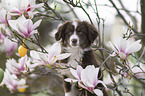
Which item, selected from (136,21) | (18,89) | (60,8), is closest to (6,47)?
(18,89)

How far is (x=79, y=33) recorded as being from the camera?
1219mm

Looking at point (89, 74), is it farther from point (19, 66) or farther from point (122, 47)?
point (19, 66)

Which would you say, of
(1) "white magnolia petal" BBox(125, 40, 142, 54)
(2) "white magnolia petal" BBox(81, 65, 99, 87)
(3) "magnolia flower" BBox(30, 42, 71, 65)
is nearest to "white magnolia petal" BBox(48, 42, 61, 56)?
(3) "magnolia flower" BBox(30, 42, 71, 65)

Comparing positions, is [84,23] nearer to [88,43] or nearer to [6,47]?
[88,43]

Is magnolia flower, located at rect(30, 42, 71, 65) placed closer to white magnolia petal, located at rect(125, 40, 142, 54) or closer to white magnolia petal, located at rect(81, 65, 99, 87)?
white magnolia petal, located at rect(81, 65, 99, 87)

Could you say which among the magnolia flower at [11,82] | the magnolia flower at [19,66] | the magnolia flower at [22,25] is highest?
the magnolia flower at [22,25]

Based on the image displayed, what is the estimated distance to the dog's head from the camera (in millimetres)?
1211

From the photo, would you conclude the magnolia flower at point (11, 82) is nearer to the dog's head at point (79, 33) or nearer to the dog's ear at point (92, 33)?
the dog's head at point (79, 33)

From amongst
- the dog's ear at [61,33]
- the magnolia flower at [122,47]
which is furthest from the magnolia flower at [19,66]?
the magnolia flower at [122,47]

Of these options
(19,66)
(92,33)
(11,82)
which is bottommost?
(11,82)

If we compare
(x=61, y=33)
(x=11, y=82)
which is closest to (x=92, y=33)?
(x=61, y=33)

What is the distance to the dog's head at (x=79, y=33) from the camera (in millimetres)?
1211

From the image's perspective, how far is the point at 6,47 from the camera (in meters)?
1.18

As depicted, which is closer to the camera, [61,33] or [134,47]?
[134,47]
